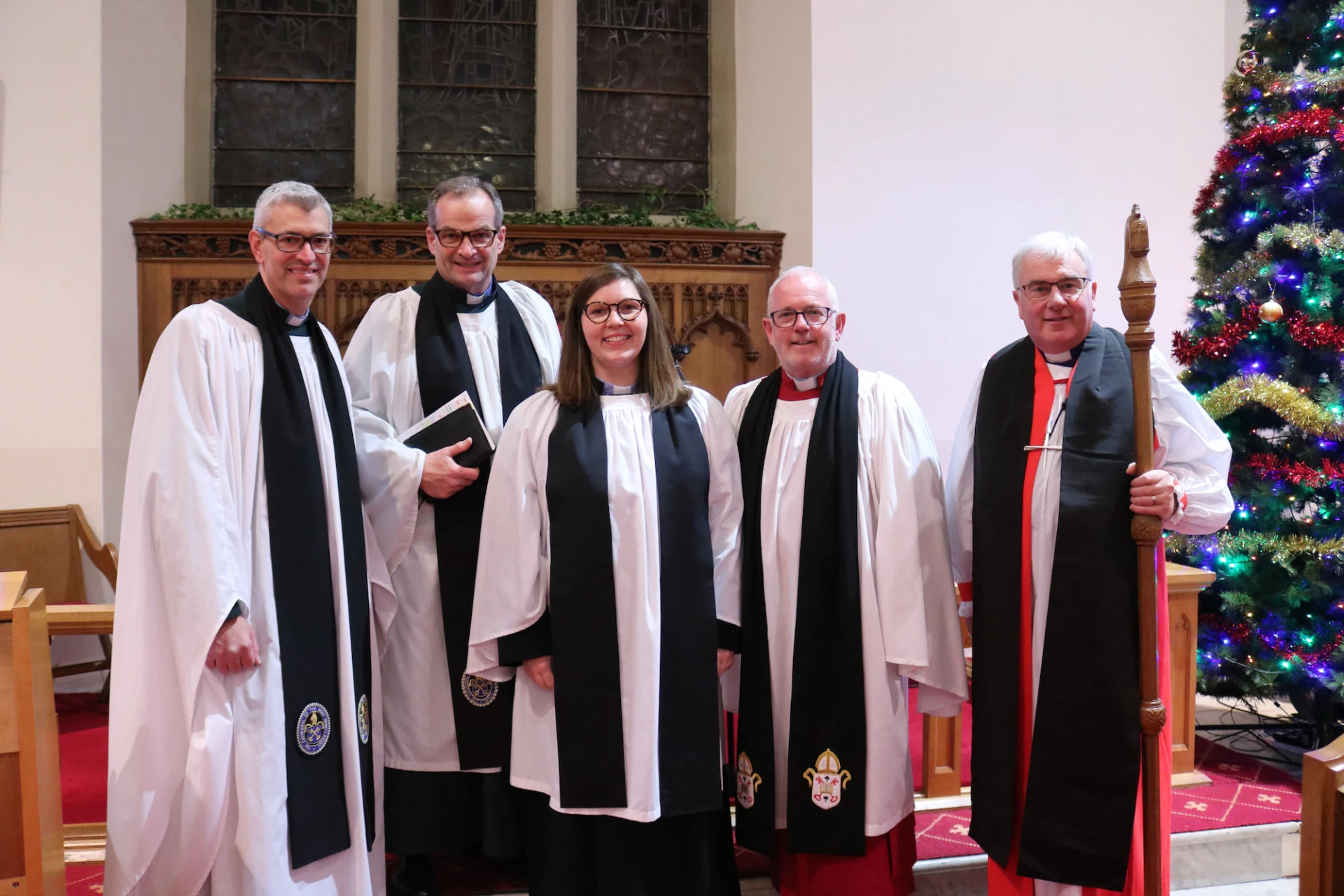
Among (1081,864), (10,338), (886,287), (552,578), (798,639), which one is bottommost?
(1081,864)

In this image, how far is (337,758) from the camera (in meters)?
2.81

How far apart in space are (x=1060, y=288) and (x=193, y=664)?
2.51 meters

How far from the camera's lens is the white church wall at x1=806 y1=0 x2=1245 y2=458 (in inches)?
251

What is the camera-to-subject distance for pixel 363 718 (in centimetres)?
291

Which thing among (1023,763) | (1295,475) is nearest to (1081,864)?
(1023,763)

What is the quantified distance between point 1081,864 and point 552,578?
1640mm

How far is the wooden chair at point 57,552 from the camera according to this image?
5.43 m

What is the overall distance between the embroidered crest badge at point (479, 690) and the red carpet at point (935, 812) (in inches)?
24.4

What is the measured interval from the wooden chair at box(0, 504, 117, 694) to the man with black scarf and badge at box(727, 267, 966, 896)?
13.4 ft

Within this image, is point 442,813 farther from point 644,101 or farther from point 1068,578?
point 644,101

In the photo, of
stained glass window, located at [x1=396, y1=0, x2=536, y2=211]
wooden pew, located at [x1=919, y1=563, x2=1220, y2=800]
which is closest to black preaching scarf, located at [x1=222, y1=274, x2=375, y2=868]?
wooden pew, located at [x1=919, y1=563, x2=1220, y2=800]

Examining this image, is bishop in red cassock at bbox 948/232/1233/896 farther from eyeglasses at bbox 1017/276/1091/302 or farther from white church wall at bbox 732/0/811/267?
white church wall at bbox 732/0/811/267

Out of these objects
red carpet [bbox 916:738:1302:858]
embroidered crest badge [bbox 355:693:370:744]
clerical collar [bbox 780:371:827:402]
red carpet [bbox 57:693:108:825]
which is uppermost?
clerical collar [bbox 780:371:827:402]

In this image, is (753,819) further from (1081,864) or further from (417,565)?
(417,565)
